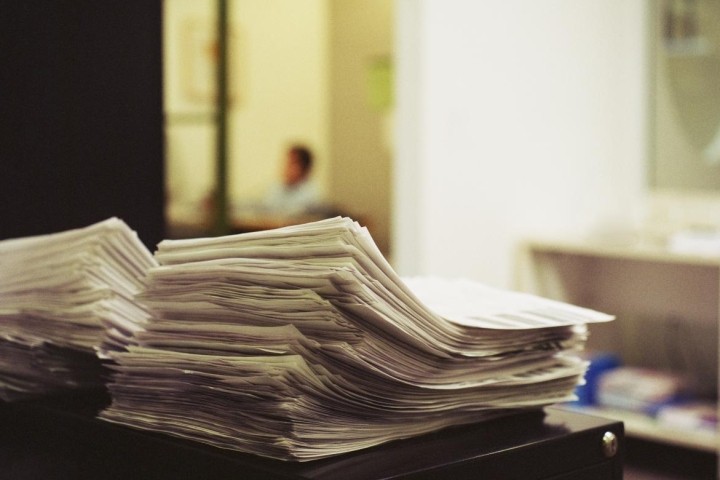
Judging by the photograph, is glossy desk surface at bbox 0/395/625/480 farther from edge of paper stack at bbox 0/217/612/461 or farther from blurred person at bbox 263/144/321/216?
blurred person at bbox 263/144/321/216

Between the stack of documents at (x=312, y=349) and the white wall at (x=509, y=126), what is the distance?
8.67ft

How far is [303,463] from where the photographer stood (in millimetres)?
530

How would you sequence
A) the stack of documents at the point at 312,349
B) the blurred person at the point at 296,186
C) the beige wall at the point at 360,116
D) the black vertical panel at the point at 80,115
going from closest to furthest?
the stack of documents at the point at 312,349
the black vertical panel at the point at 80,115
the blurred person at the point at 296,186
the beige wall at the point at 360,116

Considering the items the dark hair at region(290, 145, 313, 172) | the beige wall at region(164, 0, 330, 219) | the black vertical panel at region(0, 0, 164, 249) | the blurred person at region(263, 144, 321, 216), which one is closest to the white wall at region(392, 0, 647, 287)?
the black vertical panel at region(0, 0, 164, 249)

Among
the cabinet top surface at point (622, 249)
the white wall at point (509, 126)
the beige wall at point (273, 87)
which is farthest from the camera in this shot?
the beige wall at point (273, 87)

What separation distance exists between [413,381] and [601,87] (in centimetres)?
347

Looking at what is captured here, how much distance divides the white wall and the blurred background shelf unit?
0.45ft

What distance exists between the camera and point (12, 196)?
79 cm

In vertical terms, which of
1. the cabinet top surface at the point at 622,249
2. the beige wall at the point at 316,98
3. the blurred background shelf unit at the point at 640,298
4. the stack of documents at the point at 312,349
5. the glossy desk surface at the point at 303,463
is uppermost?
the beige wall at the point at 316,98

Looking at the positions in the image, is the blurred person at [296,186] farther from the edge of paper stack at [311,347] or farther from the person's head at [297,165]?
the edge of paper stack at [311,347]

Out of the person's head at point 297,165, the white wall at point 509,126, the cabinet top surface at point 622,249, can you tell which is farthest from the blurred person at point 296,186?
the cabinet top surface at point 622,249

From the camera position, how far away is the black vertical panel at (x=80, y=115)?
79 centimetres

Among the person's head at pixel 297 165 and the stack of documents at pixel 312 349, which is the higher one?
the person's head at pixel 297 165

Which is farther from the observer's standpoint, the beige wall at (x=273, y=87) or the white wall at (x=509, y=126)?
the beige wall at (x=273, y=87)
